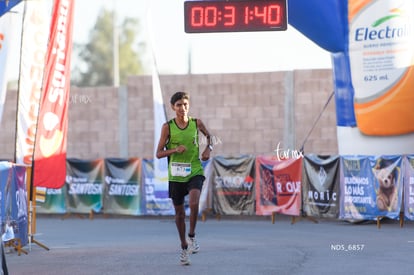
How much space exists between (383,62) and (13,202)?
32.4 ft

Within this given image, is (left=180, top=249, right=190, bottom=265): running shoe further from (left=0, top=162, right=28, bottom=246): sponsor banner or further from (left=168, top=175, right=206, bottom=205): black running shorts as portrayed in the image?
(left=0, top=162, right=28, bottom=246): sponsor banner

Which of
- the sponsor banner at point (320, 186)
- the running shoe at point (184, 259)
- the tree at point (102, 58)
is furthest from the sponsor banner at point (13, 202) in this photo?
the tree at point (102, 58)

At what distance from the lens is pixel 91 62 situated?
337 ft

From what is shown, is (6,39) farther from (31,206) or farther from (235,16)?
(235,16)

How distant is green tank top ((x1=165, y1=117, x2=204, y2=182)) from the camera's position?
11.7 meters

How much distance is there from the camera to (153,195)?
2369 cm

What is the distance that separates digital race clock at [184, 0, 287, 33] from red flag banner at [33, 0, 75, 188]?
73.7 inches

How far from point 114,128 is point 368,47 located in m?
12.2

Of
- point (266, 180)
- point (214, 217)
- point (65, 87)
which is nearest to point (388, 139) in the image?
point (266, 180)

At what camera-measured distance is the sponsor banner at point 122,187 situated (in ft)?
79.1

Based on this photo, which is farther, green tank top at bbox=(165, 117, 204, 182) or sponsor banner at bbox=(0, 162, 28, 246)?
sponsor banner at bbox=(0, 162, 28, 246)

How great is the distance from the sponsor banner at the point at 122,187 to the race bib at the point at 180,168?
12.3 metres

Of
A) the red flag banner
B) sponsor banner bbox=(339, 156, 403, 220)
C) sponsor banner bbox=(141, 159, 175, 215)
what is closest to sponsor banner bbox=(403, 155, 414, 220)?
sponsor banner bbox=(339, 156, 403, 220)

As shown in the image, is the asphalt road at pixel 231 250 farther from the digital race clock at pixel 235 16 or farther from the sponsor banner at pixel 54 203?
the sponsor banner at pixel 54 203
